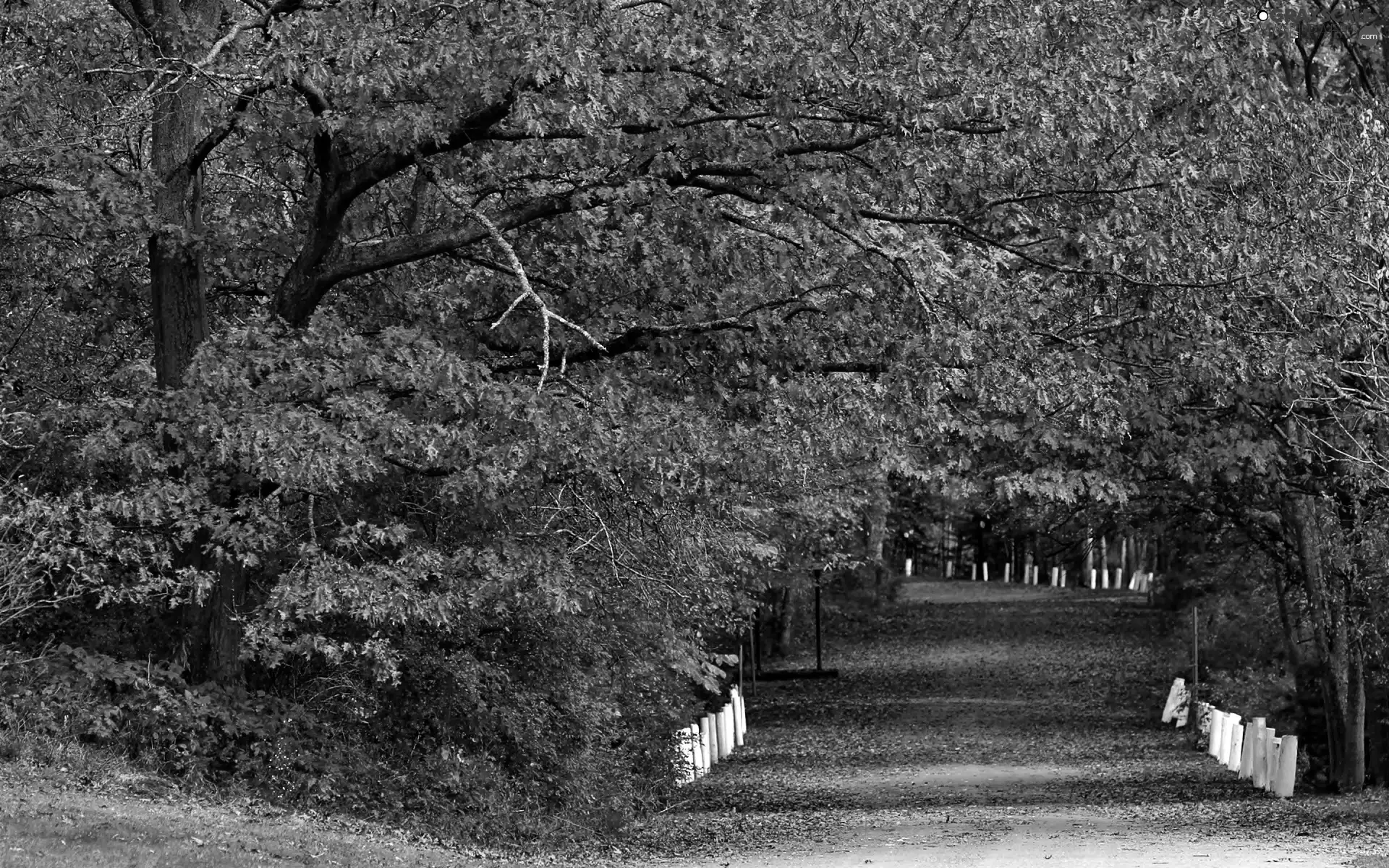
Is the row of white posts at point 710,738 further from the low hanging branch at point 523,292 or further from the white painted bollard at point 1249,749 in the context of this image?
the low hanging branch at point 523,292

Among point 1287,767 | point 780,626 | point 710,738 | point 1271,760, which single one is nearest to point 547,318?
point 1287,767

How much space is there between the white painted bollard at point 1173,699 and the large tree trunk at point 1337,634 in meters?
11.3

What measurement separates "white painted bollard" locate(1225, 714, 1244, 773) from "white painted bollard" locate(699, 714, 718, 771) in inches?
298

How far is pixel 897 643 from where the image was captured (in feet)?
163

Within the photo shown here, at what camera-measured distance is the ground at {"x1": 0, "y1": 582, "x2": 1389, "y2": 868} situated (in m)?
11.6

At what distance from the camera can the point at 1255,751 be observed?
70.8ft

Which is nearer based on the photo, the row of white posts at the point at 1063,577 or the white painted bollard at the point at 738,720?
the white painted bollard at the point at 738,720

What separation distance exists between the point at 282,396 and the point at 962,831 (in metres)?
8.74

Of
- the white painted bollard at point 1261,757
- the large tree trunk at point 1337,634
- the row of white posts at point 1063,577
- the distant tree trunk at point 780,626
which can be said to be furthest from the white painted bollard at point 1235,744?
the row of white posts at point 1063,577

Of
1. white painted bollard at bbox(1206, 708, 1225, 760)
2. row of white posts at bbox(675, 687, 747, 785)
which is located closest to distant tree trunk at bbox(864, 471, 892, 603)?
Result: row of white posts at bbox(675, 687, 747, 785)

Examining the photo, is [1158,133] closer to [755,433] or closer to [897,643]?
[755,433]

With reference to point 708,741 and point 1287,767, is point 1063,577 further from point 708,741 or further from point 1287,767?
point 1287,767

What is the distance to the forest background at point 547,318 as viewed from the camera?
12.1 metres

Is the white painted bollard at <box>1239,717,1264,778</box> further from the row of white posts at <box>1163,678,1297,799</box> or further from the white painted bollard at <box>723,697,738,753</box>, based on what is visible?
the white painted bollard at <box>723,697,738,753</box>
